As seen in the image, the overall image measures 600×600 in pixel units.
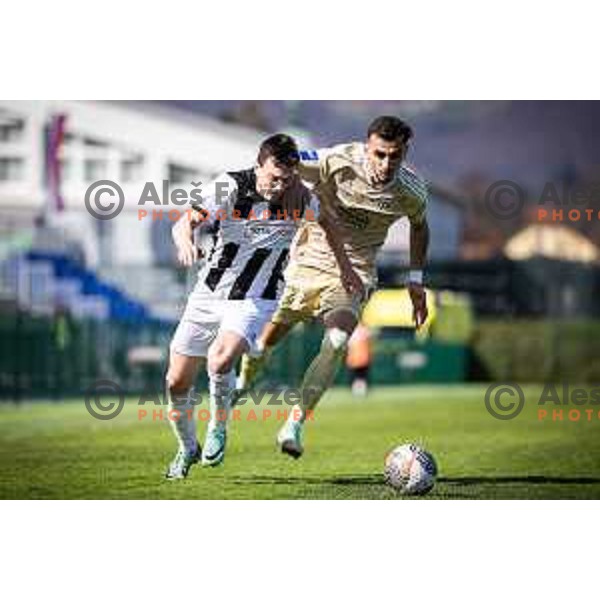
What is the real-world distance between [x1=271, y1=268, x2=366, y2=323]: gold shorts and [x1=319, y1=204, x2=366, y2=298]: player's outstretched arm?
0.12 feet

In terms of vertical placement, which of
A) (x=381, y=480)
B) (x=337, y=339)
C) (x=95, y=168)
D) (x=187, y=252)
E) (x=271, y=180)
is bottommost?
(x=381, y=480)

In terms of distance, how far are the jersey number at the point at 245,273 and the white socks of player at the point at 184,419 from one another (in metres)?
0.61

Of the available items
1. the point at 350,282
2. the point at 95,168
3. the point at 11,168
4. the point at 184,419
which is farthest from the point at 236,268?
the point at 11,168

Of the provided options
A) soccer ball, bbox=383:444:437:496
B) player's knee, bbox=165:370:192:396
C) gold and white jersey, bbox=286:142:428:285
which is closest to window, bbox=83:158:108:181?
gold and white jersey, bbox=286:142:428:285

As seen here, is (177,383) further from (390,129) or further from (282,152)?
(390,129)

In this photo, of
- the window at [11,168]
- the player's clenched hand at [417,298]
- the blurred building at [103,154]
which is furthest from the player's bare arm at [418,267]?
the window at [11,168]

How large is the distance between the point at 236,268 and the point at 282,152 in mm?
678

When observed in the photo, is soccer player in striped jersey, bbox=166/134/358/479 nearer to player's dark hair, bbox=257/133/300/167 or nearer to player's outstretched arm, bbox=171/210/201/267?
player's dark hair, bbox=257/133/300/167

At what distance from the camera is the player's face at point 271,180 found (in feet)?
25.9

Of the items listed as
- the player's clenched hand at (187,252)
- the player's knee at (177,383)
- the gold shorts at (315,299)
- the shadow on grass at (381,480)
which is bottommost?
the shadow on grass at (381,480)

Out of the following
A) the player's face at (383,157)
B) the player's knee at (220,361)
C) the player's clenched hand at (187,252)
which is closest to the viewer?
the player's clenched hand at (187,252)

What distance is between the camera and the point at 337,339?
7.88 metres

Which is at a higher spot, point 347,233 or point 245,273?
point 347,233

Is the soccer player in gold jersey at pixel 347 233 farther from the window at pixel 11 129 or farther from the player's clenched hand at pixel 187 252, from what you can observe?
the window at pixel 11 129
